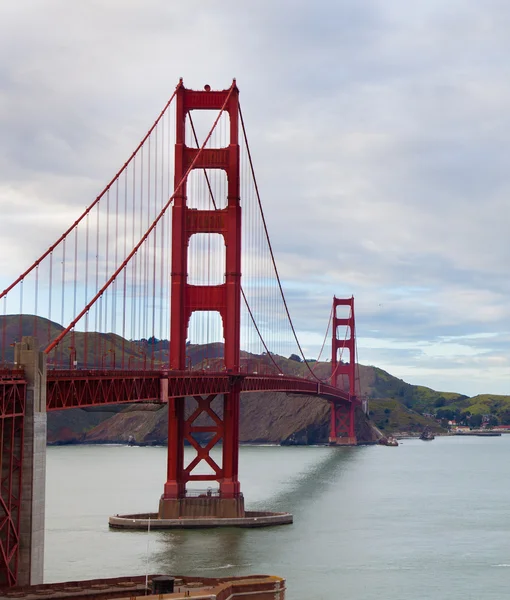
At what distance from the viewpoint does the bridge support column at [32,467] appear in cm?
3025

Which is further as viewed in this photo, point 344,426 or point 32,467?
point 344,426

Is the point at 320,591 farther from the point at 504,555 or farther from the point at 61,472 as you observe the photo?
the point at 61,472

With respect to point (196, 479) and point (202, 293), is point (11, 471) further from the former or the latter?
point (202, 293)

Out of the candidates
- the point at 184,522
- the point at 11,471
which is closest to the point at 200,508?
the point at 184,522

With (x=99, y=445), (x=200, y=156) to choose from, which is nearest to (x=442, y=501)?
(x=200, y=156)

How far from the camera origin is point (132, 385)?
43094 millimetres

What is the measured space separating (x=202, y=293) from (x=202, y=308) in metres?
0.77

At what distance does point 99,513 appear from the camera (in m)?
61.4

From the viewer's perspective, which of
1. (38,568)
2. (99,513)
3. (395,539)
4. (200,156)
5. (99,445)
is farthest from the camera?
(99,445)

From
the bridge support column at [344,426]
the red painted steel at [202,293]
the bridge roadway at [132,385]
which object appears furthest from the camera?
the bridge support column at [344,426]

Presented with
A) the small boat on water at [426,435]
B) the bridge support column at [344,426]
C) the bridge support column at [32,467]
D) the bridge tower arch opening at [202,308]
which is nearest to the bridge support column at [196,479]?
the bridge tower arch opening at [202,308]

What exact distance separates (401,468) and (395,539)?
55.4 m

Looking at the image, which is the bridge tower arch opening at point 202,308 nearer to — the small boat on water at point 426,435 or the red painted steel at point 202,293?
the red painted steel at point 202,293

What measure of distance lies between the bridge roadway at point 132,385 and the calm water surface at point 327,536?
20.1 ft
